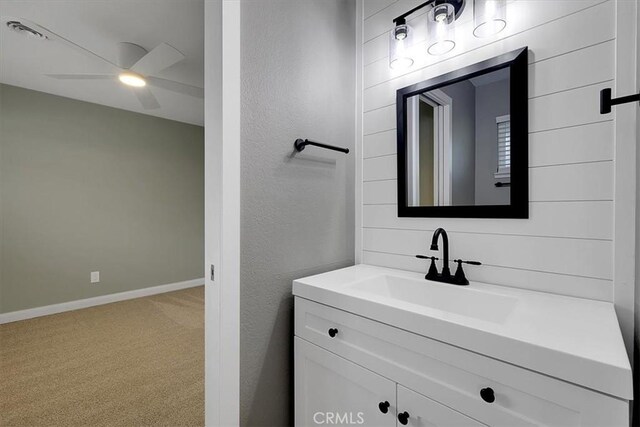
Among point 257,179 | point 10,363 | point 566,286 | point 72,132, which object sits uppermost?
point 72,132

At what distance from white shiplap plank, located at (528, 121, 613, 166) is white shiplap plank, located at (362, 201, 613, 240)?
0.52 feet

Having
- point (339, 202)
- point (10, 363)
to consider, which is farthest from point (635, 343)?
point (10, 363)

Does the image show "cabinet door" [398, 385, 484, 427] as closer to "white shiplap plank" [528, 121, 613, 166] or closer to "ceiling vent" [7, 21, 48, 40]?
"white shiplap plank" [528, 121, 613, 166]

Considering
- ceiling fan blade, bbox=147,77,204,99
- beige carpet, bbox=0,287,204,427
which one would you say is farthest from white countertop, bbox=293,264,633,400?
ceiling fan blade, bbox=147,77,204,99

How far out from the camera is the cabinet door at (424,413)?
0.80 m

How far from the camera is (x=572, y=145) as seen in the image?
3.33ft

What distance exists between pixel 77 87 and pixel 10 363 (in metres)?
2.70

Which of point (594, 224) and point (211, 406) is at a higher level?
point (594, 224)

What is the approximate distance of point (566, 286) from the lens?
1.03 metres

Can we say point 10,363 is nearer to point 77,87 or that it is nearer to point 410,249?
point 77,87

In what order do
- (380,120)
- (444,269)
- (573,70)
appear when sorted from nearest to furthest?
(573,70)
(444,269)
(380,120)

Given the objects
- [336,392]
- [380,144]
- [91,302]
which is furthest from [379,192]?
[91,302]

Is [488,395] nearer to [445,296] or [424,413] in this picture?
[424,413]

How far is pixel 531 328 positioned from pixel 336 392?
724 mm
